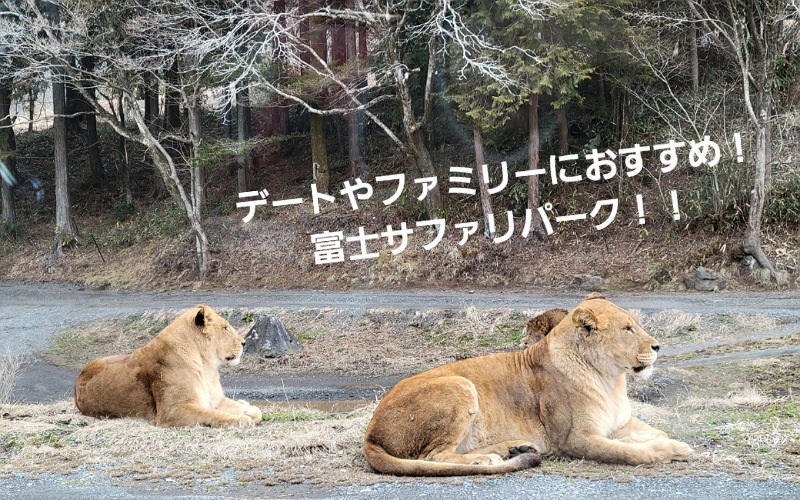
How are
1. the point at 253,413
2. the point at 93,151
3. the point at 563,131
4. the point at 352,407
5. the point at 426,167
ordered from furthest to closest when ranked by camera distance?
the point at 93,151
the point at 426,167
the point at 563,131
the point at 352,407
the point at 253,413

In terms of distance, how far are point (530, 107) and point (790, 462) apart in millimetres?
19293

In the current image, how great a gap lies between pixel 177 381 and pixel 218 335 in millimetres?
699

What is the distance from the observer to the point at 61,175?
33.1m

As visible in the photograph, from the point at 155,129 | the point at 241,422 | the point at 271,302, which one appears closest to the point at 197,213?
the point at 271,302

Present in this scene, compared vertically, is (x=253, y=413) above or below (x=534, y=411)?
below

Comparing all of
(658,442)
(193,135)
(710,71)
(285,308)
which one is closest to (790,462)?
(658,442)

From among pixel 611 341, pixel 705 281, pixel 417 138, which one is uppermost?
pixel 417 138

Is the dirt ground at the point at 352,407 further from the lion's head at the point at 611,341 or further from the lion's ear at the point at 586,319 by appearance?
the lion's ear at the point at 586,319

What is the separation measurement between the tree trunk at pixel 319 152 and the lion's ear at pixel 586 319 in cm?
2547

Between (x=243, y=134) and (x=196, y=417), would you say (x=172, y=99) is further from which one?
(x=196, y=417)

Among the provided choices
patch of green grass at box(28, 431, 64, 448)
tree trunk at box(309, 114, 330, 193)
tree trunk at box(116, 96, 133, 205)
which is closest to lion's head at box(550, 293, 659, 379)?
patch of green grass at box(28, 431, 64, 448)

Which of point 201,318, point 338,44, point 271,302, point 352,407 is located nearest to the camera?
point 201,318

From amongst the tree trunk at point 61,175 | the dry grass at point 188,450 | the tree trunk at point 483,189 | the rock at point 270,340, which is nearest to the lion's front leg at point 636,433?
the dry grass at point 188,450

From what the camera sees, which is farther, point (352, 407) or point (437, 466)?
point (352, 407)
